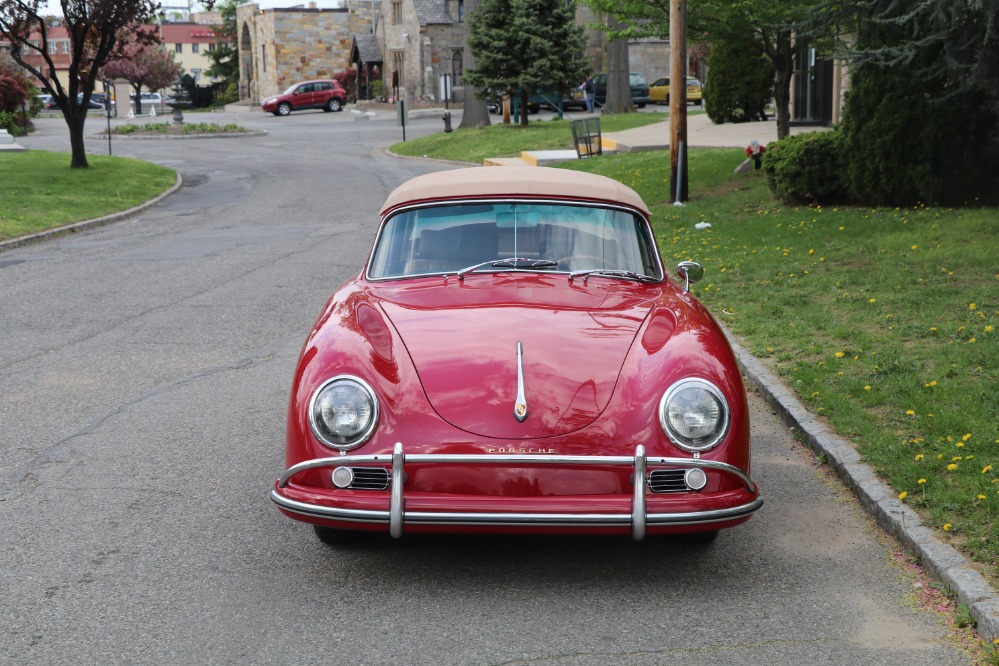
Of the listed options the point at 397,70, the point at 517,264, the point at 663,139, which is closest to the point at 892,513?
the point at 517,264

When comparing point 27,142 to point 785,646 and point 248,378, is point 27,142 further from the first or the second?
point 785,646

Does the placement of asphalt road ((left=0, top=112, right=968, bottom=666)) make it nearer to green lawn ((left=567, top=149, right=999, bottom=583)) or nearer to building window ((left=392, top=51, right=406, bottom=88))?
green lawn ((left=567, top=149, right=999, bottom=583))

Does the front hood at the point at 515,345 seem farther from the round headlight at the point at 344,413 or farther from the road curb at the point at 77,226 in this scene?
the road curb at the point at 77,226

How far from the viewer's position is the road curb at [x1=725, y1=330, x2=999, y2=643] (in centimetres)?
404

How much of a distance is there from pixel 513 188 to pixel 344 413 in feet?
6.43

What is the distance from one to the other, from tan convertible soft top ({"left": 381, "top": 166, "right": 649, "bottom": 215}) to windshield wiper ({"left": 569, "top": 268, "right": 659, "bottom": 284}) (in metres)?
0.46

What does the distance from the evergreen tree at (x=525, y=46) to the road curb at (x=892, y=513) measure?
30396mm

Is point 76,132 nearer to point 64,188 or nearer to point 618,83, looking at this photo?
point 64,188

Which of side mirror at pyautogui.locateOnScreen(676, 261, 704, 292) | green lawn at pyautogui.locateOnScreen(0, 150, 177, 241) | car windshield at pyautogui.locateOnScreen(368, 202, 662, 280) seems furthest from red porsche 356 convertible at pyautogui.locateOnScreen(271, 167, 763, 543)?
green lawn at pyautogui.locateOnScreen(0, 150, 177, 241)

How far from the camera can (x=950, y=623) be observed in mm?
4062

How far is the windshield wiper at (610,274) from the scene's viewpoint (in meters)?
5.59

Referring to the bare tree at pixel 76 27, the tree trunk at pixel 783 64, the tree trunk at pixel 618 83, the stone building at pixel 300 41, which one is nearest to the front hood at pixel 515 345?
the tree trunk at pixel 783 64

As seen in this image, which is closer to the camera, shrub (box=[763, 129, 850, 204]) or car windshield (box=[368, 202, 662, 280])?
car windshield (box=[368, 202, 662, 280])

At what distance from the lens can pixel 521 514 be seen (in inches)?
163
